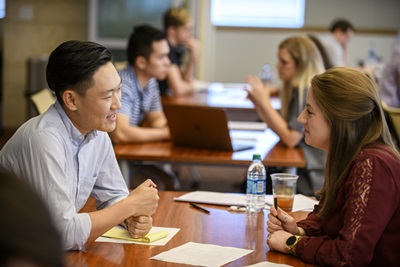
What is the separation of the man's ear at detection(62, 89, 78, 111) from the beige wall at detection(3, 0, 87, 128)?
6713 millimetres

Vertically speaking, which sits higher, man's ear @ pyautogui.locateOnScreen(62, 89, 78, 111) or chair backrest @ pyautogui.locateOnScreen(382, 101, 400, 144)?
man's ear @ pyautogui.locateOnScreen(62, 89, 78, 111)

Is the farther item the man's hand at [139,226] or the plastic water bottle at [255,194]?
the plastic water bottle at [255,194]

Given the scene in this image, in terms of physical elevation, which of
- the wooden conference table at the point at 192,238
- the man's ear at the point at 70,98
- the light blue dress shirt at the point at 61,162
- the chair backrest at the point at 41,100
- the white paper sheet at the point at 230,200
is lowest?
the white paper sheet at the point at 230,200

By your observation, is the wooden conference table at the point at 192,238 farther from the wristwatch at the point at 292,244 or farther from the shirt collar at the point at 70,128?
the shirt collar at the point at 70,128

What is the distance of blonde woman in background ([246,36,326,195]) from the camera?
369cm

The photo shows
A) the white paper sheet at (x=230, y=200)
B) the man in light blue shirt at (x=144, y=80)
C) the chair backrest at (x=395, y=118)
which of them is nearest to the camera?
the white paper sheet at (x=230, y=200)

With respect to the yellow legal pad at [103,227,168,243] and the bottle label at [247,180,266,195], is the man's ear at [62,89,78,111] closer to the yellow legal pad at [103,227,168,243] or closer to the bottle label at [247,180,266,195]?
the yellow legal pad at [103,227,168,243]

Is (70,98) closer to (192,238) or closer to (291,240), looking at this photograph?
(192,238)

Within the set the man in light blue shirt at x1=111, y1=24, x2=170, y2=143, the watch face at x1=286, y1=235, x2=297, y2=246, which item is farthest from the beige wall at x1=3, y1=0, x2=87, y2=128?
the watch face at x1=286, y1=235, x2=297, y2=246

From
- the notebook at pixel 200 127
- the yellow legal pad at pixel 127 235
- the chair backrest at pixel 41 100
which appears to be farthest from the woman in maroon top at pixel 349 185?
the chair backrest at pixel 41 100

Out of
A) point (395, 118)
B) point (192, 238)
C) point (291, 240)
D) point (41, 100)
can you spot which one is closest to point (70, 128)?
point (192, 238)

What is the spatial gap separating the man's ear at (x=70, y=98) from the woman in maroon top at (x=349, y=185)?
0.66 meters

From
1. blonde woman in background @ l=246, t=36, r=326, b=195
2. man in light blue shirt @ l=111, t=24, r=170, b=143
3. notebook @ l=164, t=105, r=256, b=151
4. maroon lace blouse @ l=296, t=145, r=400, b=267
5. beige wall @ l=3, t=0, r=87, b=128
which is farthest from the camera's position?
beige wall @ l=3, t=0, r=87, b=128

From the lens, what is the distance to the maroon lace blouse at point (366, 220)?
1.76m
